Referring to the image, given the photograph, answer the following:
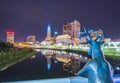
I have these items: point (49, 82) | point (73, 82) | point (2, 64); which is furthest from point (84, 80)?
point (2, 64)

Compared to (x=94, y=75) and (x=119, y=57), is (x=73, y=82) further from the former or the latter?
(x=119, y=57)

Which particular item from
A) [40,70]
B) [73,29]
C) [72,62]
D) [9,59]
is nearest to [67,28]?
[73,29]

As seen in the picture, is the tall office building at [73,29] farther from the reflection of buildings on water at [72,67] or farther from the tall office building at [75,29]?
the reflection of buildings on water at [72,67]

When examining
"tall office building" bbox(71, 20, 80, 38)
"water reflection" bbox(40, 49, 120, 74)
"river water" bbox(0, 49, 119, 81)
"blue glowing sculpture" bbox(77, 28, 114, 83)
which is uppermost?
"tall office building" bbox(71, 20, 80, 38)

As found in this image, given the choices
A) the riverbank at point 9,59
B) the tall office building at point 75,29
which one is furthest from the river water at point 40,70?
the tall office building at point 75,29

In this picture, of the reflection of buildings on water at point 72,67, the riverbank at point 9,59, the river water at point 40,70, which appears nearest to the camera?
the river water at point 40,70

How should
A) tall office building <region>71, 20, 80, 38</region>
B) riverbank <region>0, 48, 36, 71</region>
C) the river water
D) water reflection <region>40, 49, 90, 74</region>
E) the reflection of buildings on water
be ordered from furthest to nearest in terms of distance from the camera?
riverbank <region>0, 48, 36, 71</region> → water reflection <region>40, 49, 90, 74</region> → the reflection of buildings on water → the river water → tall office building <region>71, 20, 80, 38</region>

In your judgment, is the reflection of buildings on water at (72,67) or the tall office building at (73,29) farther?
the reflection of buildings on water at (72,67)

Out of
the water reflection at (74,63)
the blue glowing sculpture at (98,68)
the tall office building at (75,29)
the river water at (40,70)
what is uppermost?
the tall office building at (75,29)

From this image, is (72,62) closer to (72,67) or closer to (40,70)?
(72,67)

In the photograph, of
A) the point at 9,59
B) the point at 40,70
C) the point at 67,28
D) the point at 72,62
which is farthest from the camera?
the point at 72,62

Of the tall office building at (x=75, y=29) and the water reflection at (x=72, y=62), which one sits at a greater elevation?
the tall office building at (x=75, y=29)

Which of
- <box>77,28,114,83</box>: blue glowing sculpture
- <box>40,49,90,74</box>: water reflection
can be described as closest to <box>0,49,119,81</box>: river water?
<box>40,49,90,74</box>: water reflection

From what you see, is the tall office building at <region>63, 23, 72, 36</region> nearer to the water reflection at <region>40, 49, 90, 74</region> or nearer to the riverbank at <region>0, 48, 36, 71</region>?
the water reflection at <region>40, 49, 90, 74</region>
